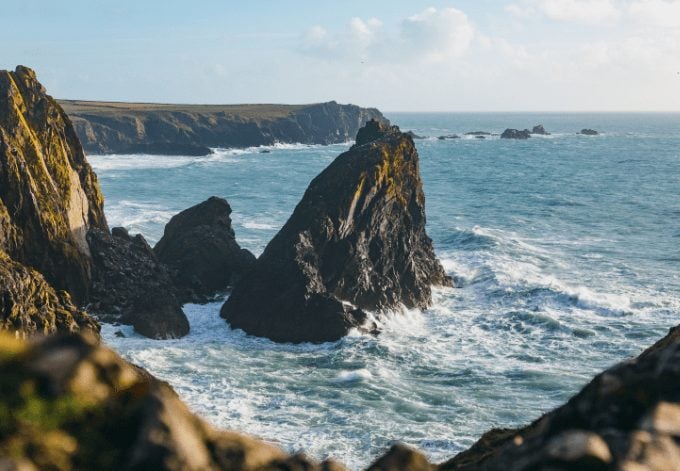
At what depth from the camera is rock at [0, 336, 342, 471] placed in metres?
5.72

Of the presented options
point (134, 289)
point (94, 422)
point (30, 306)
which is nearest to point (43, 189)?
point (134, 289)

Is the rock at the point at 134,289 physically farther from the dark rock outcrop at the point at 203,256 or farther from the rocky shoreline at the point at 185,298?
the dark rock outcrop at the point at 203,256

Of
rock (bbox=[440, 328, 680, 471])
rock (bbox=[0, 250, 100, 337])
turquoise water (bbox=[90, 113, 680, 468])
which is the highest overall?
rock (bbox=[440, 328, 680, 471])

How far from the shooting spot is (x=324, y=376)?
31.3m

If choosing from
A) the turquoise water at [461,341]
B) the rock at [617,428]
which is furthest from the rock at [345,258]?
the rock at [617,428]

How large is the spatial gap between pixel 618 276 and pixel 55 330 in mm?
38922

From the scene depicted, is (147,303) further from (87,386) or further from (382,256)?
(87,386)

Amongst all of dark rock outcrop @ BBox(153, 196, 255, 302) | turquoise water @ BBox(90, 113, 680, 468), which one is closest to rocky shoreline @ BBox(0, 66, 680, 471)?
dark rock outcrop @ BBox(153, 196, 255, 302)

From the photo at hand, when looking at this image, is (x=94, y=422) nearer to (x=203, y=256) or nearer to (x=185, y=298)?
(x=185, y=298)

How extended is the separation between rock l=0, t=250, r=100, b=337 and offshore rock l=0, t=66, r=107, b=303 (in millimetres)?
6213

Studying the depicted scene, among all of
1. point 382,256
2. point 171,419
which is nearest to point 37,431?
point 171,419

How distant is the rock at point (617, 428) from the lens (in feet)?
18.3

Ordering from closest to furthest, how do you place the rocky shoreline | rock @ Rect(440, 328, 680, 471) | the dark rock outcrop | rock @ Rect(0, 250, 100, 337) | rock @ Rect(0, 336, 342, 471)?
rock @ Rect(440, 328, 680, 471) → rock @ Rect(0, 336, 342, 471) → the rocky shoreline → rock @ Rect(0, 250, 100, 337) → the dark rock outcrop

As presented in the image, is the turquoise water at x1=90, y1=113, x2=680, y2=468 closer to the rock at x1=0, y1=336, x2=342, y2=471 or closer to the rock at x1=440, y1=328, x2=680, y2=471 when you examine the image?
the rock at x1=440, y1=328, x2=680, y2=471
